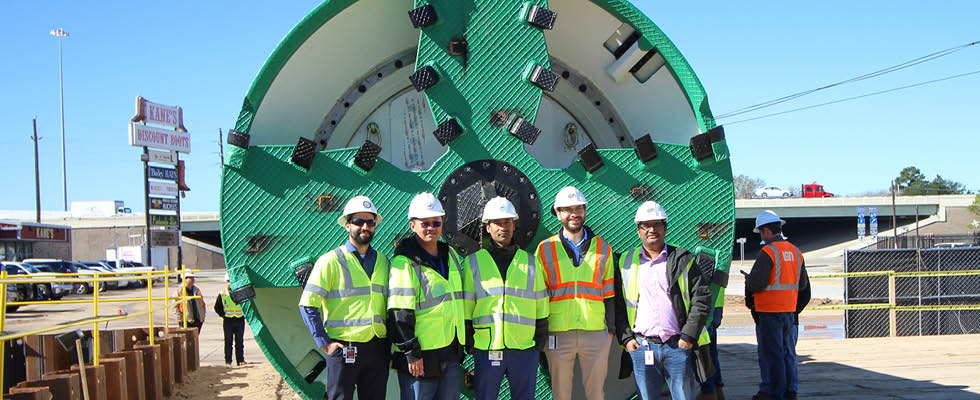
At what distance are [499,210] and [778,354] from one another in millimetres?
3009

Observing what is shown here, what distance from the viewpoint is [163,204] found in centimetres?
2847

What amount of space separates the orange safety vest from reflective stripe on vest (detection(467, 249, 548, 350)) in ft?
8.45

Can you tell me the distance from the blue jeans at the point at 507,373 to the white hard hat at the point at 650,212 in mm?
981

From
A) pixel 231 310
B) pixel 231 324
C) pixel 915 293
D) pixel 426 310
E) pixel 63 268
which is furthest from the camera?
pixel 63 268

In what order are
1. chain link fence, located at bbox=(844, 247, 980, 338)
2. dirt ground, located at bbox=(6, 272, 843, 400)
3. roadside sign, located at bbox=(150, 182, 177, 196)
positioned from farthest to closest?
roadside sign, located at bbox=(150, 182, 177, 196), chain link fence, located at bbox=(844, 247, 980, 338), dirt ground, located at bbox=(6, 272, 843, 400)

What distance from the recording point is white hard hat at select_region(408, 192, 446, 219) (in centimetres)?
407

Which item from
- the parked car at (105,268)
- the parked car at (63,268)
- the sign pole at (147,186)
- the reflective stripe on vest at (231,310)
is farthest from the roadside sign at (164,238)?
the reflective stripe on vest at (231,310)

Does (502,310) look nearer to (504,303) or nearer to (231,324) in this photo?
(504,303)

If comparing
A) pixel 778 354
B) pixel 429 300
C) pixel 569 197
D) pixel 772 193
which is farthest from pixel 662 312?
pixel 772 193

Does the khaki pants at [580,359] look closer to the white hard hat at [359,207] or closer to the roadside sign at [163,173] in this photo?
the white hard hat at [359,207]

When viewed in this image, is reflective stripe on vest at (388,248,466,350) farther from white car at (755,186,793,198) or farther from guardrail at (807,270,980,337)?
white car at (755,186,793,198)

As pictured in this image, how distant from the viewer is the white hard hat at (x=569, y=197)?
4.31 metres

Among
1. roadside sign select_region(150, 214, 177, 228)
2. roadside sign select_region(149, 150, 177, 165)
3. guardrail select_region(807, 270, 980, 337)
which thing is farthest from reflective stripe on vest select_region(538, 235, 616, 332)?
roadside sign select_region(150, 214, 177, 228)

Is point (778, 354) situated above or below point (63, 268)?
above
